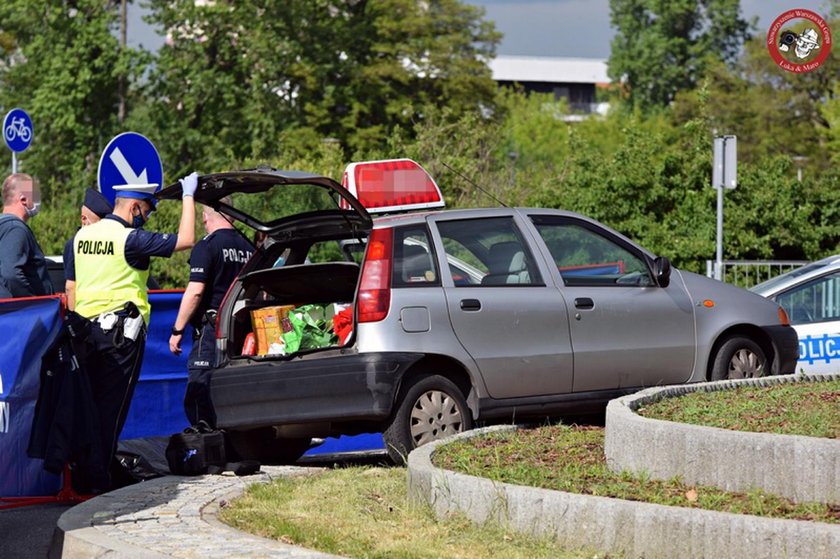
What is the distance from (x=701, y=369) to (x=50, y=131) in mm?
36668

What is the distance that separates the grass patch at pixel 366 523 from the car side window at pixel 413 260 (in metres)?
1.30

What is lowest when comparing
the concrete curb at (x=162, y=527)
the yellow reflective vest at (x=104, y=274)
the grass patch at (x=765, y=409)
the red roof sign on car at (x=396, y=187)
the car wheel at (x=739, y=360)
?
the concrete curb at (x=162, y=527)

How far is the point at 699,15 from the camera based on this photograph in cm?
10206

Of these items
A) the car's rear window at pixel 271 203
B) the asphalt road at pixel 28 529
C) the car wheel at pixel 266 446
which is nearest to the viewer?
the asphalt road at pixel 28 529

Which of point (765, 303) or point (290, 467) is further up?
point (765, 303)

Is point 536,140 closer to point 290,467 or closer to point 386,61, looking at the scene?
point 386,61

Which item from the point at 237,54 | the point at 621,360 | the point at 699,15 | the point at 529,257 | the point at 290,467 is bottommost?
the point at 290,467

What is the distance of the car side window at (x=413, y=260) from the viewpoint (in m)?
9.73

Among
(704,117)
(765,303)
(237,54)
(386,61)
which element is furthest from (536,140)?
(765,303)

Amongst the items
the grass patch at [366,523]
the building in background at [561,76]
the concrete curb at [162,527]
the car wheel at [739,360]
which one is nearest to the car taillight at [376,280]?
the grass patch at [366,523]

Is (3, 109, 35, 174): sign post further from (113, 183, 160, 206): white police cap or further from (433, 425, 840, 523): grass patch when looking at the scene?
(433, 425, 840, 523): grass patch

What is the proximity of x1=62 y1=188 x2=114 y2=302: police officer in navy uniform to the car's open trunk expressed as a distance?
111 centimetres

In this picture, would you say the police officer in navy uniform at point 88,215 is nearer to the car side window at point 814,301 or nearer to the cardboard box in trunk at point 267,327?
the cardboard box in trunk at point 267,327

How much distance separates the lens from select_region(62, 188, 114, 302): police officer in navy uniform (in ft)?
33.0
